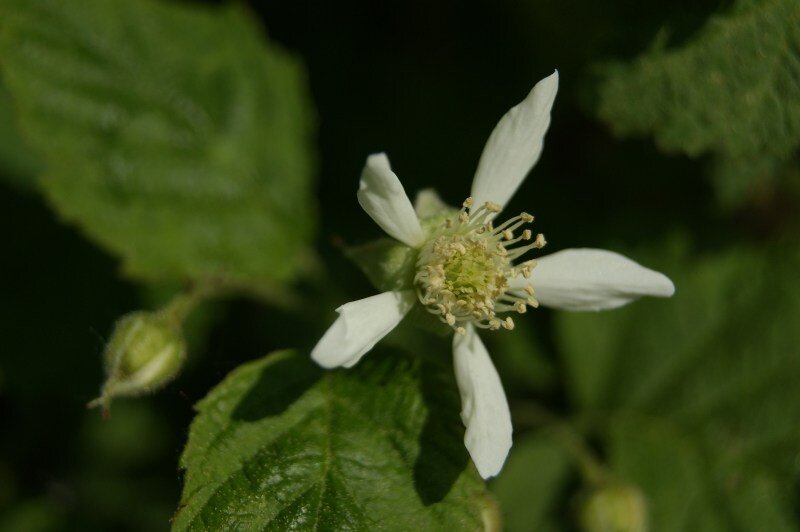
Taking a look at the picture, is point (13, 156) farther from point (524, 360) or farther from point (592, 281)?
point (592, 281)

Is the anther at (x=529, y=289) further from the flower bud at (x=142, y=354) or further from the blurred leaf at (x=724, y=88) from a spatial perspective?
the flower bud at (x=142, y=354)

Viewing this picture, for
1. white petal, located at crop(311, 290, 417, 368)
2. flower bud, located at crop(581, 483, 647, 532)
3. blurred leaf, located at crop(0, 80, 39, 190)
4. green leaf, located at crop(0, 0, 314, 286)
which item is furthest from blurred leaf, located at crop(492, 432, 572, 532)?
blurred leaf, located at crop(0, 80, 39, 190)

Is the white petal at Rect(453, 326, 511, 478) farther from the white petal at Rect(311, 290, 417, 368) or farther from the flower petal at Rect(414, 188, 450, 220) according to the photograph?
the flower petal at Rect(414, 188, 450, 220)

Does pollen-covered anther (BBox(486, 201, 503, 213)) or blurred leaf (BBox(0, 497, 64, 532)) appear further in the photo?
blurred leaf (BBox(0, 497, 64, 532))

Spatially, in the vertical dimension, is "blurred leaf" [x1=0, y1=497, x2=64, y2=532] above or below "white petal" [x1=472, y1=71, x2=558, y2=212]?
below

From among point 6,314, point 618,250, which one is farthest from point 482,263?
point 6,314

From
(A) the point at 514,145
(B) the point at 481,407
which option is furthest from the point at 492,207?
(B) the point at 481,407

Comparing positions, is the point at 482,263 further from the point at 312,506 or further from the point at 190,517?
the point at 190,517

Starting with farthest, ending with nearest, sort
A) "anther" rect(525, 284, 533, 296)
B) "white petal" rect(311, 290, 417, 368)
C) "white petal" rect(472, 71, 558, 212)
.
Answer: "anther" rect(525, 284, 533, 296) < "white petal" rect(472, 71, 558, 212) < "white petal" rect(311, 290, 417, 368)
